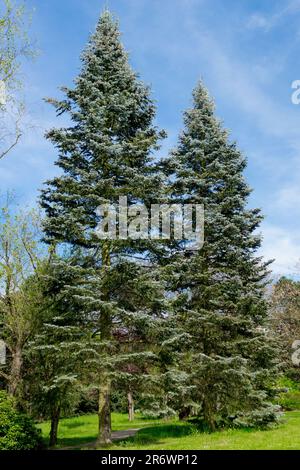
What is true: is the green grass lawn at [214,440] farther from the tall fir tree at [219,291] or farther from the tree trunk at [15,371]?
the tree trunk at [15,371]

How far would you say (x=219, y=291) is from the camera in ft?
55.4

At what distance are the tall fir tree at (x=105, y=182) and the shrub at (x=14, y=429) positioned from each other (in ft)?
7.21

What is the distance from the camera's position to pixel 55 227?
1430 cm

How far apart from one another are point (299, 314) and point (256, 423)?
1539 centimetres

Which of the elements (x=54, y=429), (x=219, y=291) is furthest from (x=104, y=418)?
(x=219, y=291)

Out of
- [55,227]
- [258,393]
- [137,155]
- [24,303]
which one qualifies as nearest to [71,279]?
[55,227]

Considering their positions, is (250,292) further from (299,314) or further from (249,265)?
(299,314)

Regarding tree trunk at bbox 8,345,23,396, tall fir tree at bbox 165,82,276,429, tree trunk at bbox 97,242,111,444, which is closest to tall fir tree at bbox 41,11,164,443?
tree trunk at bbox 97,242,111,444

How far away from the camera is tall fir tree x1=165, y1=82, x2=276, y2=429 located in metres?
15.9

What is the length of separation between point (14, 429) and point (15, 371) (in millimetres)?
2788

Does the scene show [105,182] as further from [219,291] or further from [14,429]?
[14,429]

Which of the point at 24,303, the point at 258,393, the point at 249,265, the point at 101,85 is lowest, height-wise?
the point at 258,393

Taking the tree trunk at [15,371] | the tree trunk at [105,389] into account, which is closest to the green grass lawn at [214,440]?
the tree trunk at [105,389]
